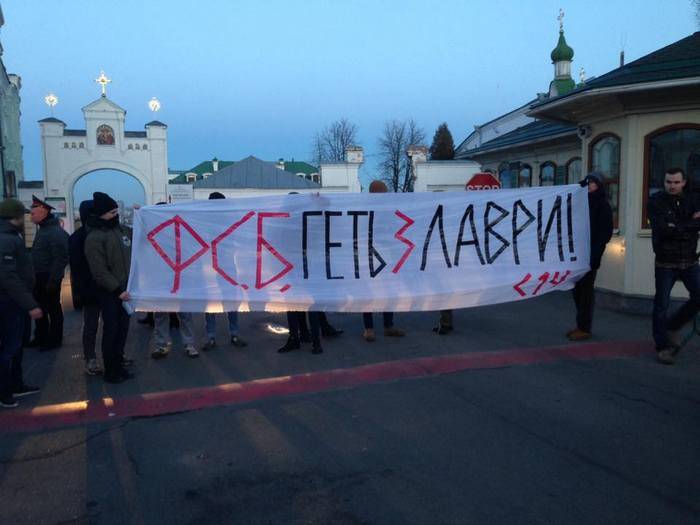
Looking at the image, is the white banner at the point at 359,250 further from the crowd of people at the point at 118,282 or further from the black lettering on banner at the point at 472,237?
the crowd of people at the point at 118,282

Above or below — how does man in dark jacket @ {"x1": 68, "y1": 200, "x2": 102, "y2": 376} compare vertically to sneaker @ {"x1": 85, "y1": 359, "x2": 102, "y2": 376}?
above

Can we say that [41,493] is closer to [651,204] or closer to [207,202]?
[207,202]

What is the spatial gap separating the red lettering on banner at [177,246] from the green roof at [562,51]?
28678 mm

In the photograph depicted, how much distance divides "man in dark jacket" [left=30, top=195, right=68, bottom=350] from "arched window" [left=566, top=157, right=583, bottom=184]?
11623 mm

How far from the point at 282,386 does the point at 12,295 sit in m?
2.60

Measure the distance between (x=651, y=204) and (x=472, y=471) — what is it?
13.1 ft

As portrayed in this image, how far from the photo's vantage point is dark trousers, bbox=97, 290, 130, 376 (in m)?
5.79

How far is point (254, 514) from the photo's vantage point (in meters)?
3.31

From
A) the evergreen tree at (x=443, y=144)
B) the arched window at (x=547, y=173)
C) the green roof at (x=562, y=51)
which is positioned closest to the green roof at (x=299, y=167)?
the evergreen tree at (x=443, y=144)

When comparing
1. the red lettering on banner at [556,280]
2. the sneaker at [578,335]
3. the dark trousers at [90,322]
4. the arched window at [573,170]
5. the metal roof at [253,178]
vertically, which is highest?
the metal roof at [253,178]

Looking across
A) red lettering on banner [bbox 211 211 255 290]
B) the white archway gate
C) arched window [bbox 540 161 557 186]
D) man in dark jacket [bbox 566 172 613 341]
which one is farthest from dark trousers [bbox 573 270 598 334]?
the white archway gate

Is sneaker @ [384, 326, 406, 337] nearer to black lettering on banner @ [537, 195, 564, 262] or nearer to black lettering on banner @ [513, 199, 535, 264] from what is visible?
black lettering on banner @ [513, 199, 535, 264]

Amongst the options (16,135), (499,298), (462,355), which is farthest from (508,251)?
(16,135)

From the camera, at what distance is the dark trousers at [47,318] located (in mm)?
7586
